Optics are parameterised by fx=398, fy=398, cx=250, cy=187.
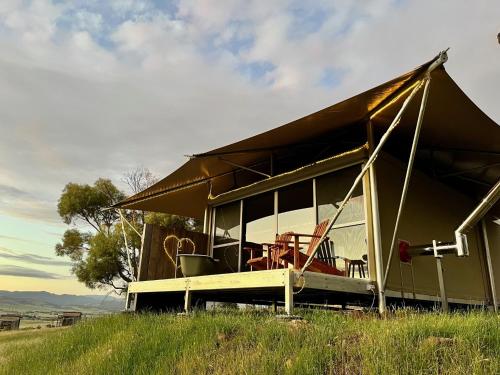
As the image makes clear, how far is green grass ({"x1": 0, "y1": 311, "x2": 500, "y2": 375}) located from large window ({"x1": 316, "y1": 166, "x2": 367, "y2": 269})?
1.63m

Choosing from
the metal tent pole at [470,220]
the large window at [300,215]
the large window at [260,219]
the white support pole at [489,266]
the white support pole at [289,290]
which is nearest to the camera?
the white support pole at [289,290]

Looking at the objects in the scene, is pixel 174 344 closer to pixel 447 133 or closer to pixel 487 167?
pixel 447 133

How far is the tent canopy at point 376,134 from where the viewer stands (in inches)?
182

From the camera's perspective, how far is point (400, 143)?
647 centimetres

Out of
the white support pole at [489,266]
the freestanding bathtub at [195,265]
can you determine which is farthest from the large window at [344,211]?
the white support pole at [489,266]

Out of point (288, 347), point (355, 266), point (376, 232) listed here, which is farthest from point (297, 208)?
point (288, 347)

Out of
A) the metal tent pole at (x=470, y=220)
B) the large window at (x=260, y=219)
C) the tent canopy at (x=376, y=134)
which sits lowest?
the metal tent pole at (x=470, y=220)

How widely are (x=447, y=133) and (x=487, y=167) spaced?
1.79 metres

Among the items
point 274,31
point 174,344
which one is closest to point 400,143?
point 274,31

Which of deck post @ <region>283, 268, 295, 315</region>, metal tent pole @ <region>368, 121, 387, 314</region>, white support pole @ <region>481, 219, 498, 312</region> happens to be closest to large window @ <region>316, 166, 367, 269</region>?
metal tent pole @ <region>368, 121, 387, 314</region>

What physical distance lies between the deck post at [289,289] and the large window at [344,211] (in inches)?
63.2

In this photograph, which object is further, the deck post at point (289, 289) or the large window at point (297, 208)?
the large window at point (297, 208)

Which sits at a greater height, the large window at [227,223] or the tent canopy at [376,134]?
the tent canopy at [376,134]

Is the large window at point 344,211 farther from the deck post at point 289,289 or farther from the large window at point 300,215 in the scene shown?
the deck post at point 289,289
